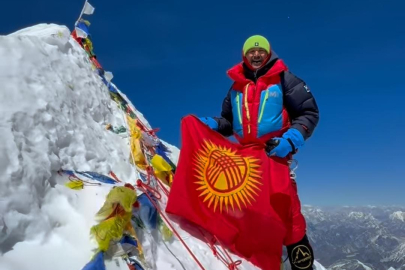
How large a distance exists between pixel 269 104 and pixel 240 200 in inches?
59.5

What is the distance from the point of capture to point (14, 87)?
3980mm

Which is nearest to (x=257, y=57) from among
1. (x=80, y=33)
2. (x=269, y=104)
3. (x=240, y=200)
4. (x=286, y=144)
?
(x=269, y=104)

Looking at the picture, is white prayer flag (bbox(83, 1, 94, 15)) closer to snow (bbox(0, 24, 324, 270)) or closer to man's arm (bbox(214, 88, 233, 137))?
snow (bbox(0, 24, 324, 270))

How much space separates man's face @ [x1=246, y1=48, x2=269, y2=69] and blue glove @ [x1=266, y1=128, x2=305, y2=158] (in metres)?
1.25

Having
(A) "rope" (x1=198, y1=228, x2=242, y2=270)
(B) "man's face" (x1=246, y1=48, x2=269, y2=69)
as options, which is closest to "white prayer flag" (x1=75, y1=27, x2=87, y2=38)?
(B) "man's face" (x1=246, y1=48, x2=269, y2=69)

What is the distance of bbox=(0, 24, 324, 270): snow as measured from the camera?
3.00 meters

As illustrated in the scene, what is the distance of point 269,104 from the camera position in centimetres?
556

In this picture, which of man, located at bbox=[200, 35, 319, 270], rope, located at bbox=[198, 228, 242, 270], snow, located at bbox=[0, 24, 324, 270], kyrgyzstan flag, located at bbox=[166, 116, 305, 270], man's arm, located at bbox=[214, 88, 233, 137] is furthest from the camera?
man's arm, located at bbox=[214, 88, 233, 137]

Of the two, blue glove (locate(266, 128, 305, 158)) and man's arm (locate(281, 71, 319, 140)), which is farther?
man's arm (locate(281, 71, 319, 140))

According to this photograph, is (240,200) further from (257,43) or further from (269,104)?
(257,43)

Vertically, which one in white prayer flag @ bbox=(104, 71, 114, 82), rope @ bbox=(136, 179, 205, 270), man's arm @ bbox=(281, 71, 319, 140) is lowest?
rope @ bbox=(136, 179, 205, 270)

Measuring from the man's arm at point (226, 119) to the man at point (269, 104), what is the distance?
0.18 m

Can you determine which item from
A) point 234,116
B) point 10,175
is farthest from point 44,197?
point 234,116

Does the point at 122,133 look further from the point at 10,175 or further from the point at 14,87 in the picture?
the point at 10,175
